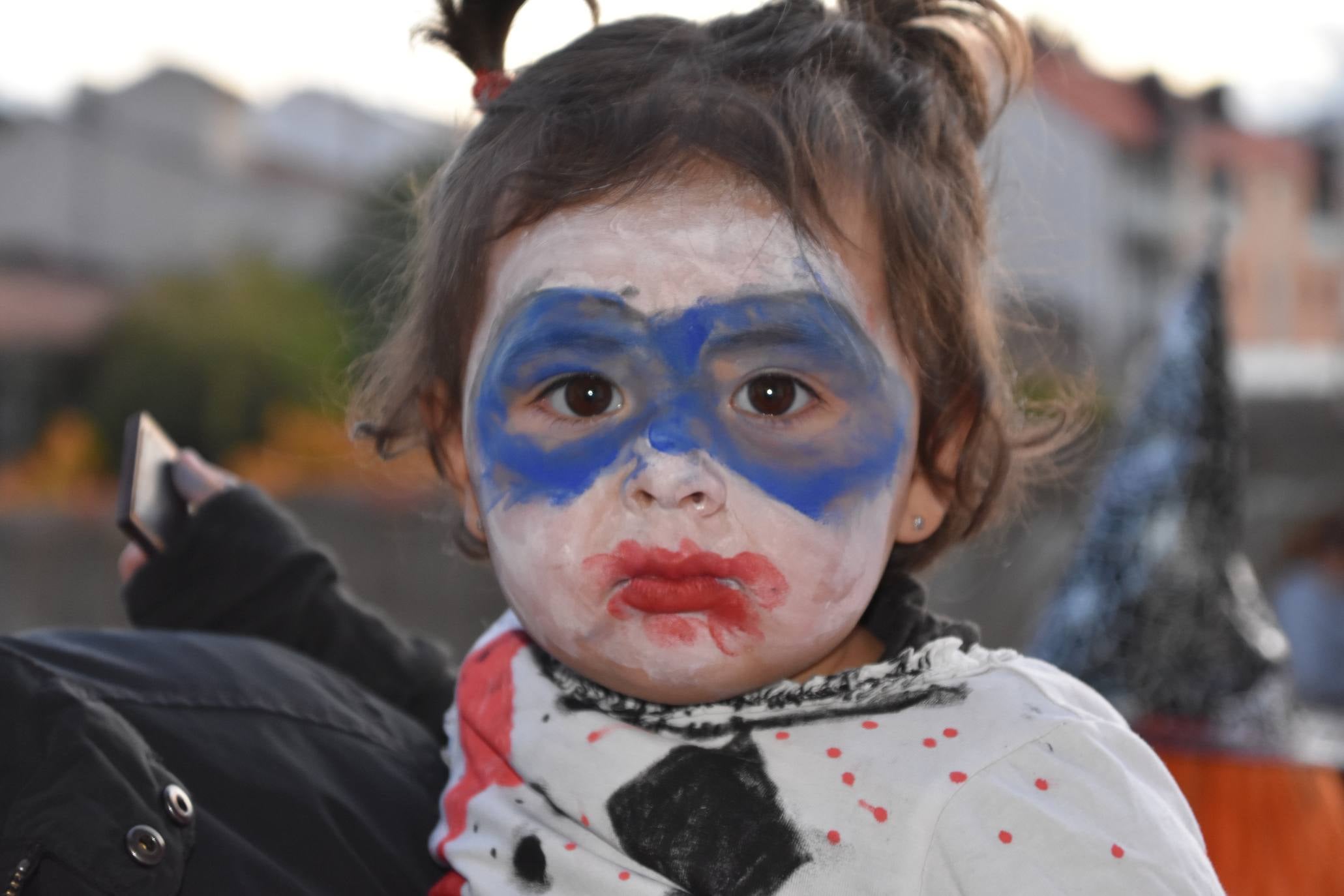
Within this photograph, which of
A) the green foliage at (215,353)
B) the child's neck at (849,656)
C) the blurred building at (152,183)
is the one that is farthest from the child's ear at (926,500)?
the blurred building at (152,183)

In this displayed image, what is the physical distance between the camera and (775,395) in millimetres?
1347

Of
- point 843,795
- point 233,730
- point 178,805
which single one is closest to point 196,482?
point 233,730

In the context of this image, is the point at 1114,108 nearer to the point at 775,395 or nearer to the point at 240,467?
the point at 240,467

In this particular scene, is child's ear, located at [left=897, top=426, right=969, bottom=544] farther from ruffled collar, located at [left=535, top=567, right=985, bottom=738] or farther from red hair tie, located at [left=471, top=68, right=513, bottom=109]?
red hair tie, located at [left=471, top=68, right=513, bottom=109]

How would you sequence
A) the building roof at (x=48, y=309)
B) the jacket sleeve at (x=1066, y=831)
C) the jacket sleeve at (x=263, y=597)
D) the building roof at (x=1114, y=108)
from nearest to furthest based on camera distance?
the jacket sleeve at (x=1066, y=831), the jacket sleeve at (x=263, y=597), the building roof at (x=48, y=309), the building roof at (x=1114, y=108)

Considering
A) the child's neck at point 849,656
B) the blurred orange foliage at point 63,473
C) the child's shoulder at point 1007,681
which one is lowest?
the blurred orange foliage at point 63,473

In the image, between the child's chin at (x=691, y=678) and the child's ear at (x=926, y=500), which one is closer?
the child's chin at (x=691, y=678)

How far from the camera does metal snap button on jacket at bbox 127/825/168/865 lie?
3.90 feet

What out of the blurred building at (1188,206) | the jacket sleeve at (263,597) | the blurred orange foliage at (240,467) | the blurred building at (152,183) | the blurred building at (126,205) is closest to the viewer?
the jacket sleeve at (263,597)

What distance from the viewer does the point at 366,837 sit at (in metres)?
1.42

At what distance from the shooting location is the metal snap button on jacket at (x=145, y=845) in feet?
3.90

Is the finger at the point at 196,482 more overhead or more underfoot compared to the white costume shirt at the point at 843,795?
more overhead

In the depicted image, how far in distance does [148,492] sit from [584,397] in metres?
0.71

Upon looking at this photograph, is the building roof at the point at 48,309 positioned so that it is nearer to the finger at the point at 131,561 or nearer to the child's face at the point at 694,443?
the finger at the point at 131,561
